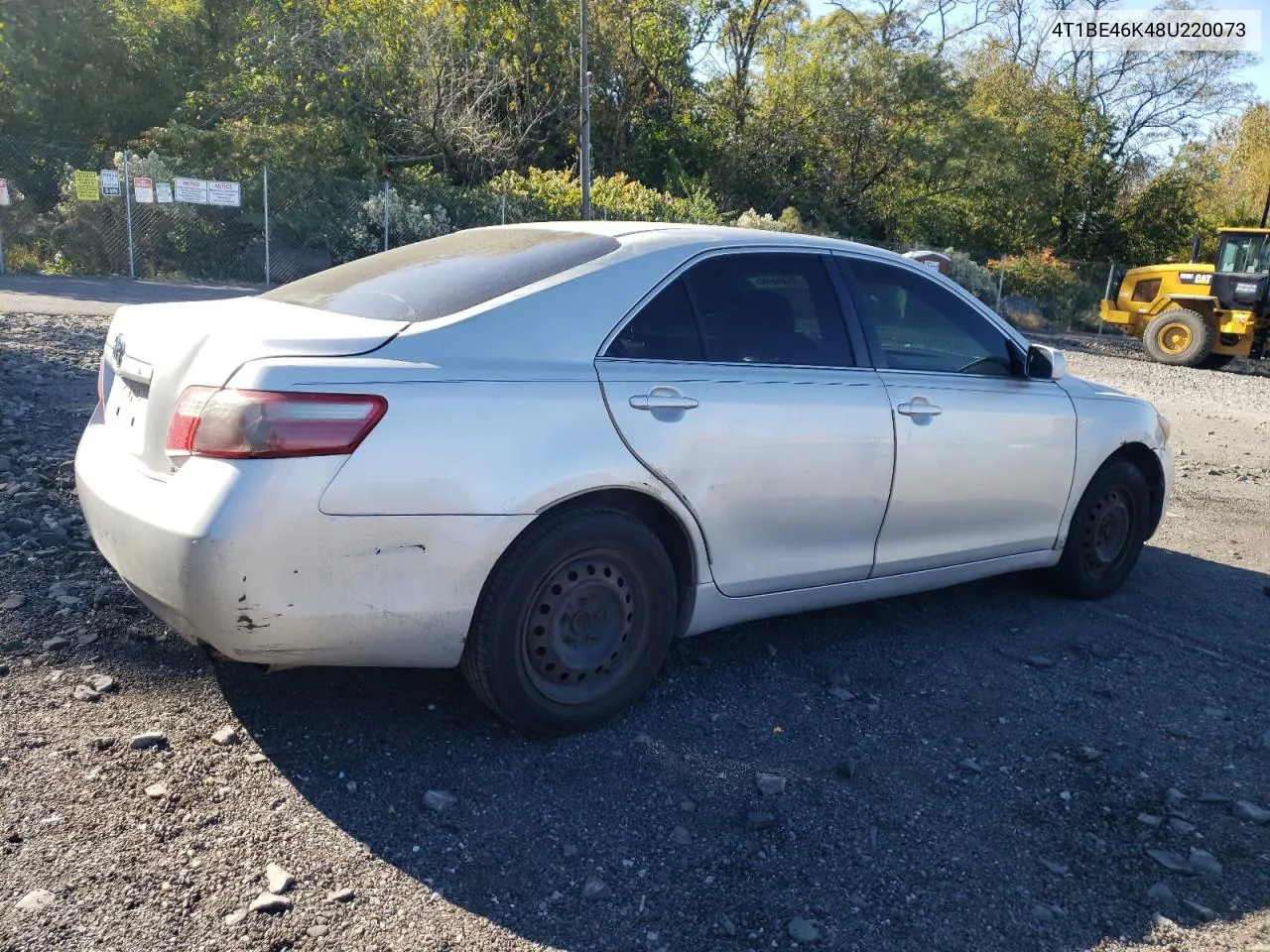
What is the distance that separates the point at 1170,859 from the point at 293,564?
261cm

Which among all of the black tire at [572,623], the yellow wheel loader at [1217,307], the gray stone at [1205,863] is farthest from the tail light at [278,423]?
the yellow wheel loader at [1217,307]

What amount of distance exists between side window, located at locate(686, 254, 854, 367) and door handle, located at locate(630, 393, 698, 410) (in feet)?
0.87

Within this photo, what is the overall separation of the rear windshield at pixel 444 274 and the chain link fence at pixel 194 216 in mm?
17875

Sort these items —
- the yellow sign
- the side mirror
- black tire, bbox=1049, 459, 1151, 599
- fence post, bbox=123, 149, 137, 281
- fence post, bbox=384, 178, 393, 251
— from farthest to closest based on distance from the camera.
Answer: fence post, bbox=384, 178, 393, 251, fence post, bbox=123, 149, 137, 281, the yellow sign, black tire, bbox=1049, 459, 1151, 599, the side mirror

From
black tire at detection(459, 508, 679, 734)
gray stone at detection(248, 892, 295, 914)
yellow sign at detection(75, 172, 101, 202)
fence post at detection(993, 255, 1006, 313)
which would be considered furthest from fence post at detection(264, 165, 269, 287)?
gray stone at detection(248, 892, 295, 914)

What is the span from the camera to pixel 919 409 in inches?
167

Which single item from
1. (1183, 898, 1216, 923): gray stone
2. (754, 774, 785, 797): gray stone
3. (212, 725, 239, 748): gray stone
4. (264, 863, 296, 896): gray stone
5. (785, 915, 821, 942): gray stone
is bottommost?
(1183, 898, 1216, 923): gray stone

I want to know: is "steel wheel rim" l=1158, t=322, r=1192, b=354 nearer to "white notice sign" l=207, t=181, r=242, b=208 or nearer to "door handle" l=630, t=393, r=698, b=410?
"white notice sign" l=207, t=181, r=242, b=208

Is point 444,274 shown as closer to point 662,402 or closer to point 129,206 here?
point 662,402

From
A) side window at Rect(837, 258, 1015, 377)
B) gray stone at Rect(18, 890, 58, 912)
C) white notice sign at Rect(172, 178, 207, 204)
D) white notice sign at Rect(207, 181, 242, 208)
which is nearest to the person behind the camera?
gray stone at Rect(18, 890, 58, 912)

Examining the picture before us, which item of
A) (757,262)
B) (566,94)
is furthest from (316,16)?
(757,262)

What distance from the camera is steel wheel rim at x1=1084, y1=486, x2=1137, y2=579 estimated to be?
5.17 metres

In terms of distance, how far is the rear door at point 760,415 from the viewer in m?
3.54

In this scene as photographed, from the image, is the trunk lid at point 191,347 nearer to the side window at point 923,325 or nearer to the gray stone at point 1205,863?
the side window at point 923,325
